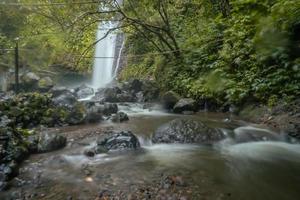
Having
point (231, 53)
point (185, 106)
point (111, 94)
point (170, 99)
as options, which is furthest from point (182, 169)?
point (111, 94)

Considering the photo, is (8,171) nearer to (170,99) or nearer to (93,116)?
(93,116)

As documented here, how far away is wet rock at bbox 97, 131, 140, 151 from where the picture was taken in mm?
5695

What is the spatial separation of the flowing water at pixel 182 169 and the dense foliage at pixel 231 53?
1.03 meters

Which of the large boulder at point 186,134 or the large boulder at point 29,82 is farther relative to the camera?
the large boulder at point 29,82

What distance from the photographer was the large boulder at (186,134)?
6.17m

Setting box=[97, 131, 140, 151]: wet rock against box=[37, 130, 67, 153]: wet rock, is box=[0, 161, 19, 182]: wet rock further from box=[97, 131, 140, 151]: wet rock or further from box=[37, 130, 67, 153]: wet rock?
box=[97, 131, 140, 151]: wet rock

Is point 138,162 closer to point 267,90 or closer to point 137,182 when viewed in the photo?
point 137,182

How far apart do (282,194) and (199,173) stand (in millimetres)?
1078

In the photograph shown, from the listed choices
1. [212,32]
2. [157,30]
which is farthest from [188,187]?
[157,30]

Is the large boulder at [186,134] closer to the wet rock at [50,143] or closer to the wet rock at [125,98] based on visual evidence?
the wet rock at [50,143]

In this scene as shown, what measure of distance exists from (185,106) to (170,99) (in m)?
0.84

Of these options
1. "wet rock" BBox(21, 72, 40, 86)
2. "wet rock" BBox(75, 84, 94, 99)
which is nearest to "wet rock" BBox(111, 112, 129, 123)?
"wet rock" BBox(75, 84, 94, 99)

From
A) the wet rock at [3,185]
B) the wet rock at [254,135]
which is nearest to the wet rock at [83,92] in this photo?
the wet rock at [254,135]

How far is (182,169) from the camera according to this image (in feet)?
15.3
